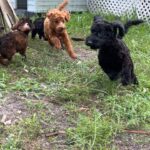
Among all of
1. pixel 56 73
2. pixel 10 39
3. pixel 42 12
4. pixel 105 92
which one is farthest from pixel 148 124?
pixel 42 12

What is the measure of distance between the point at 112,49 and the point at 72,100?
825 mm

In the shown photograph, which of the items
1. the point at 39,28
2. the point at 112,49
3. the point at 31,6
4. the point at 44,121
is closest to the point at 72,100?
the point at 44,121

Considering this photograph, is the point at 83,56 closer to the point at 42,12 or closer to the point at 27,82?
the point at 27,82

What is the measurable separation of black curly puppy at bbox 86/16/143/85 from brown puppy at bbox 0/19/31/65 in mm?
1071

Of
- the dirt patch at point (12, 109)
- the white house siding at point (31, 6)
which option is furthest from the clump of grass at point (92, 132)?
the white house siding at point (31, 6)

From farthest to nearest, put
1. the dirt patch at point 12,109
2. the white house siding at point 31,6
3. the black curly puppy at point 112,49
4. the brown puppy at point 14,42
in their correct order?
the white house siding at point 31,6 → the brown puppy at point 14,42 → the black curly puppy at point 112,49 → the dirt patch at point 12,109

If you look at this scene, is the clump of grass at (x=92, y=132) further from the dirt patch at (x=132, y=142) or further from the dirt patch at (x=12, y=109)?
the dirt patch at (x=12, y=109)

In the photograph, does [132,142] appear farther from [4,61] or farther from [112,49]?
[4,61]

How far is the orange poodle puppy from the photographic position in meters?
6.79

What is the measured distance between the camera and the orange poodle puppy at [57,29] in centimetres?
679

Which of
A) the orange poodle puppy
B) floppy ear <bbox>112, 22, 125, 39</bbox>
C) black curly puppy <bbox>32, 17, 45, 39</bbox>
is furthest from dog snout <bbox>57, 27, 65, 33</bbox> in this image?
floppy ear <bbox>112, 22, 125, 39</bbox>

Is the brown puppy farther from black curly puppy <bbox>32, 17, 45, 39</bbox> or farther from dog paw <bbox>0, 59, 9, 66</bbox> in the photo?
black curly puppy <bbox>32, 17, 45, 39</bbox>

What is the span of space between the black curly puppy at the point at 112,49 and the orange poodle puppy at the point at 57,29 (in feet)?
3.47

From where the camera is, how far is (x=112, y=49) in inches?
226
